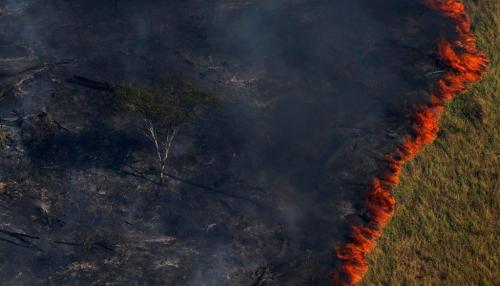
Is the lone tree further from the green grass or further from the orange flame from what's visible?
the green grass

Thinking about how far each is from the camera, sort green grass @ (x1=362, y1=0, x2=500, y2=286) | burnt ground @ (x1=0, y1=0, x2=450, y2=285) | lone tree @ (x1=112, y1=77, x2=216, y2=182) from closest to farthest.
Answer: burnt ground @ (x1=0, y1=0, x2=450, y2=285) → green grass @ (x1=362, y1=0, x2=500, y2=286) → lone tree @ (x1=112, y1=77, x2=216, y2=182)

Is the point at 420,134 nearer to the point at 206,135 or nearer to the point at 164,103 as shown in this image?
the point at 206,135

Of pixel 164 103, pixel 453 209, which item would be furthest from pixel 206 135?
pixel 453 209

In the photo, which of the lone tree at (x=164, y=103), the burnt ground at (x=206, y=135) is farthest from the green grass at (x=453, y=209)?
the lone tree at (x=164, y=103)

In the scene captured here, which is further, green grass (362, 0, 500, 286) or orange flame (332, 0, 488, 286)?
green grass (362, 0, 500, 286)

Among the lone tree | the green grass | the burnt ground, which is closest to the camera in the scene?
the burnt ground

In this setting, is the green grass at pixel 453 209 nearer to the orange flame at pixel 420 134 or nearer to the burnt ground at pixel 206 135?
the orange flame at pixel 420 134

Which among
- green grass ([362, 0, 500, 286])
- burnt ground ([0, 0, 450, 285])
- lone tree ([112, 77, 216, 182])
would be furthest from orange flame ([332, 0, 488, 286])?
lone tree ([112, 77, 216, 182])
